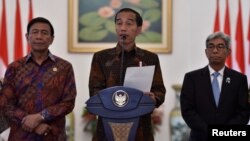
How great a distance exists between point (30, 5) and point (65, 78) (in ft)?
8.80

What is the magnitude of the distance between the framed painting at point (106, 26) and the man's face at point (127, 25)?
261 centimetres

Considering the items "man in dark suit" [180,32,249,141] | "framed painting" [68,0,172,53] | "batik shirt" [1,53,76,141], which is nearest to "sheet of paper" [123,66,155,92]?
"batik shirt" [1,53,76,141]

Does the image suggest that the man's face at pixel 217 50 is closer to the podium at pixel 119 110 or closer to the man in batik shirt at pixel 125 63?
the man in batik shirt at pixel 125 63

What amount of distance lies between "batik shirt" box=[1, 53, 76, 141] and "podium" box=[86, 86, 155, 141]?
0.54 meters

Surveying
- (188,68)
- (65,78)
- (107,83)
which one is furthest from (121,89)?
(188,68)

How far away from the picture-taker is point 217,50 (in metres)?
2.79

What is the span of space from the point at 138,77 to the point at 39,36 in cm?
76

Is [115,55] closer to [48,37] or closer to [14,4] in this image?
[48,37]

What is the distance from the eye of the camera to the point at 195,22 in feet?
16.8

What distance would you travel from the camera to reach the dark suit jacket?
275cm

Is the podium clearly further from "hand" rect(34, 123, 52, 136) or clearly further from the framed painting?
the framed painting

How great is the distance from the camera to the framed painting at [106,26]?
5.11m

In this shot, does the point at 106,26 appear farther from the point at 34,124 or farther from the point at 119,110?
the point at 119,110

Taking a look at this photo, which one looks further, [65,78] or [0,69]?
[0,69]
